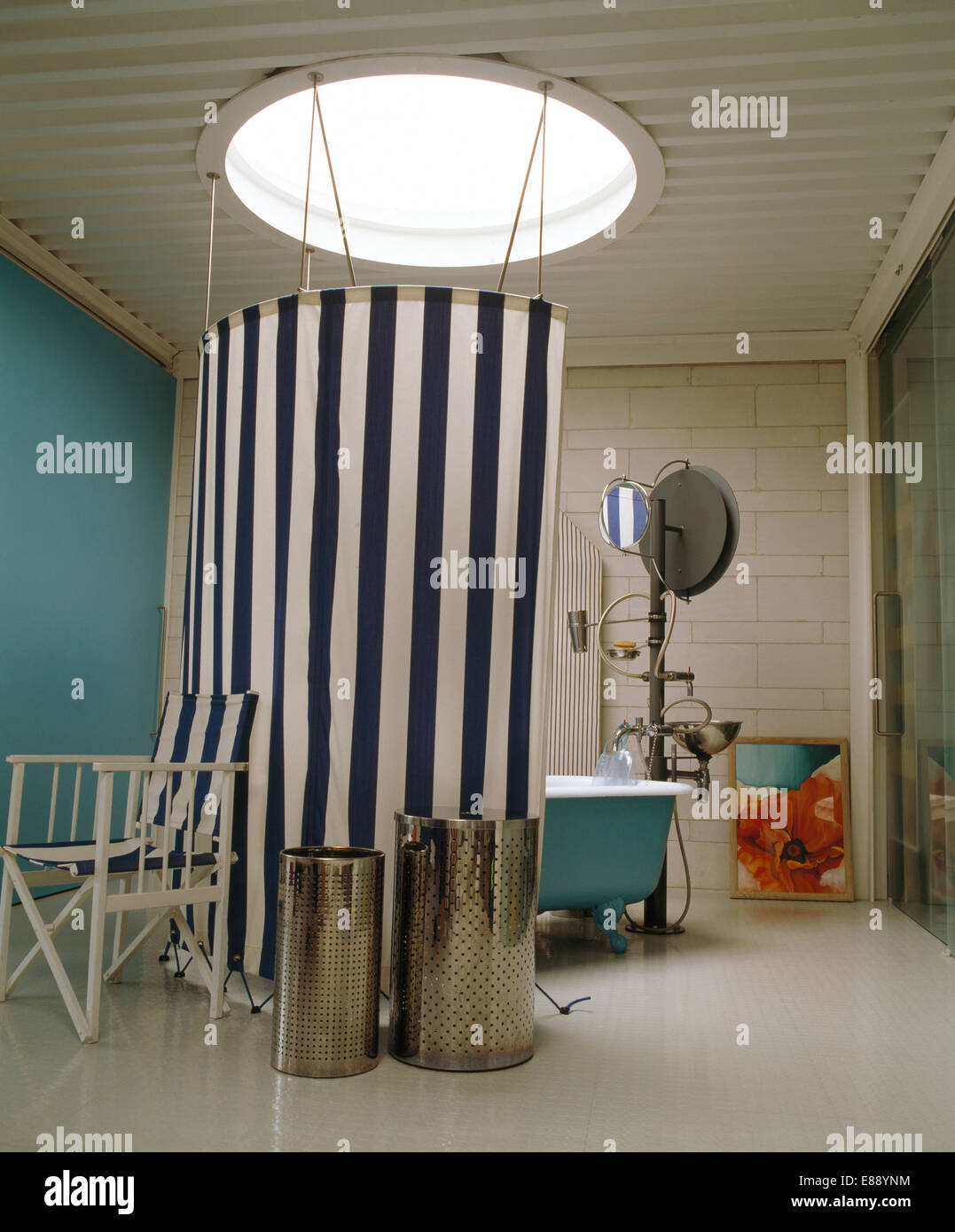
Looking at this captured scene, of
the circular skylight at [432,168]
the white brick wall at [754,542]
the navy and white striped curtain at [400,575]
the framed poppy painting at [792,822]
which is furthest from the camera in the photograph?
the white brick wall at [754,542]

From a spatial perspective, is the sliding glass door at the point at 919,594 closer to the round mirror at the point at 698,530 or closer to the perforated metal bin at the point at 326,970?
the round mirror at the point at 698,530

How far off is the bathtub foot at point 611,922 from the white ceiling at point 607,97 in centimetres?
321

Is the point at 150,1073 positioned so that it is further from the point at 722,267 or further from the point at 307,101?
the point at 722,267

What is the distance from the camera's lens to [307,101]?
15.1ft

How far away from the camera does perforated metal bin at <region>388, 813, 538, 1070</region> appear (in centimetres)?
274

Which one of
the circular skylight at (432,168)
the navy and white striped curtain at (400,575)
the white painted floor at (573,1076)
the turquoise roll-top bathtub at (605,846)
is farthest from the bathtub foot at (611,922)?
the circular skylight at (432,168)

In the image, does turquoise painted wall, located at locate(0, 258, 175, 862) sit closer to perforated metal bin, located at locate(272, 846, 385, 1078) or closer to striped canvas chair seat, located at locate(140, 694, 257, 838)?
striped canvas chair seat, located at locate(140, 694, 257, 838)

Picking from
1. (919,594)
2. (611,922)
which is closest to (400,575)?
(611,922)

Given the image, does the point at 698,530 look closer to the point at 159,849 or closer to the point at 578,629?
the point at 578,629

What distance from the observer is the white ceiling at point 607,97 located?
3473 millimetres

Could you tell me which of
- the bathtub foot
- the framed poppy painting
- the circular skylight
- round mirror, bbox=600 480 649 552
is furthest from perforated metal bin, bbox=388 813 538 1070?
the framed poppy painting

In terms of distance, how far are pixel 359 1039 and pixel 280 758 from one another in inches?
39.3
